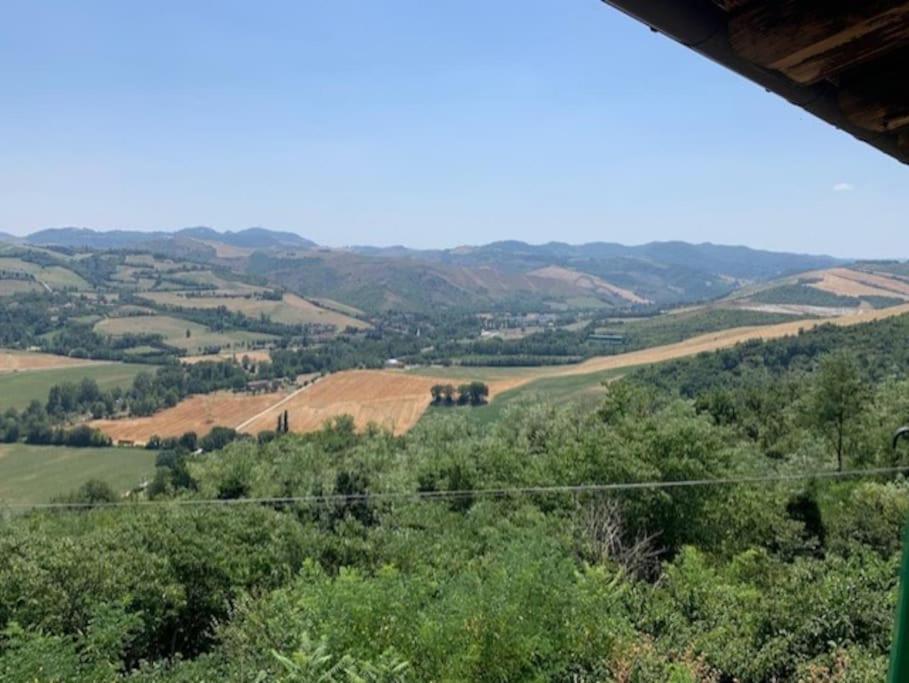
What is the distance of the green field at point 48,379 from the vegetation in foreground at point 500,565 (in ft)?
260

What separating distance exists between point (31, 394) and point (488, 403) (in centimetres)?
7311

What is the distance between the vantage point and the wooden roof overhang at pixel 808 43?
174 centimetres

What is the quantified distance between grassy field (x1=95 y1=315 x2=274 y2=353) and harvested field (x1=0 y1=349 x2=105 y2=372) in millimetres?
19499

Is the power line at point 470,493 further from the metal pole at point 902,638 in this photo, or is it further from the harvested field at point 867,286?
the harvested field at point 867,286

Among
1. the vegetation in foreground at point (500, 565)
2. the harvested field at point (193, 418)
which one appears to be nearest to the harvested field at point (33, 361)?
the harvested field at point (193, 418)

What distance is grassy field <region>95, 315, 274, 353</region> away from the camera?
150375mm

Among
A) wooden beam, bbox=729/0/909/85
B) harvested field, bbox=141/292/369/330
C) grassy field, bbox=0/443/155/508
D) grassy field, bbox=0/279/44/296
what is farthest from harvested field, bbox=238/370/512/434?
grassy field, bbox=0/279/44/296

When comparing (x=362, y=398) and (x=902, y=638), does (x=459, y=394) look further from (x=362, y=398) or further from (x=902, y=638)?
(x=902, y=638)

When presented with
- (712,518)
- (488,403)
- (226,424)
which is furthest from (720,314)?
(712,518)

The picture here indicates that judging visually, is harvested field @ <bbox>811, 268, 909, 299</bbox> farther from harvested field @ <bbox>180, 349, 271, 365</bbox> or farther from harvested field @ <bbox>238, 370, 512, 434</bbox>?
harvested field @ <bbox>180, 349, 271, 365</bbox>

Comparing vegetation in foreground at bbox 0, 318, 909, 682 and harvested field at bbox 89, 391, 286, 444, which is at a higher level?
vegetation in foreground at bbox 0, 318, 909, 682

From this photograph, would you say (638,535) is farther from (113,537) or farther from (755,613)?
(113,537)

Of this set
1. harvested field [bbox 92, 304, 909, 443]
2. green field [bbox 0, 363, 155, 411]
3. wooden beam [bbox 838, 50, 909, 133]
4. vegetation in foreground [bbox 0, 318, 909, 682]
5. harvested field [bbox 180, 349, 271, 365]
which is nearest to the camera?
wooden beam [bbox 838, 50, 909, 133]

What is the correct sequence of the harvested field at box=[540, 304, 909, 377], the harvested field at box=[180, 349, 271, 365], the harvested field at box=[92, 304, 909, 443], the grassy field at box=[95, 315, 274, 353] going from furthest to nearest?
the grassy field at box=[95, 315, 274, 353] → the harvested field at box=[180, 349, 271, 365] → the harvested field at box=[540, 304, 909, 377] → the harvested field at box=[92, 304, 909, 443]
